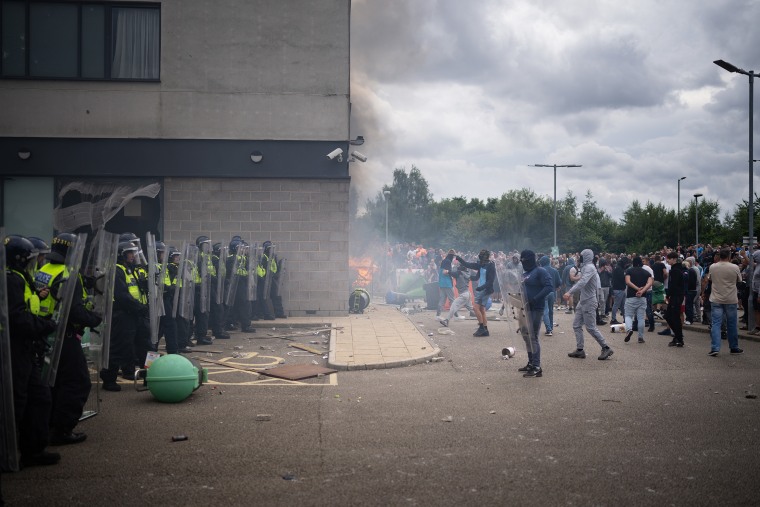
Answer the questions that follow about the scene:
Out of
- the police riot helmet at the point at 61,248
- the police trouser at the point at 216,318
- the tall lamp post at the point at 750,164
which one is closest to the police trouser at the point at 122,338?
the police riot helmet at the point at 61,248

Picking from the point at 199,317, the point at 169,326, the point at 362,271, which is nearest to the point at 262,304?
the point at 199,317

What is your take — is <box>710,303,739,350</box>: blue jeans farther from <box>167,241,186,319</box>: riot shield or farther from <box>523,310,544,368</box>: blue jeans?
<box>167,241,186,319</box>: riot shield

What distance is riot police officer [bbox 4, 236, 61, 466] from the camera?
18.4ft

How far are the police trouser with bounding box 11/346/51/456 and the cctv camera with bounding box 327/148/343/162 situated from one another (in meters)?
13.7

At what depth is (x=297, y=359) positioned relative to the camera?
12.2m

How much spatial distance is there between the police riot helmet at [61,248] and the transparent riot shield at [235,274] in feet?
28.5

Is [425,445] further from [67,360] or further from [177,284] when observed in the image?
[177,284]

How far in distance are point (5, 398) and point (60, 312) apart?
4.00ft

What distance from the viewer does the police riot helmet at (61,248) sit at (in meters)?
6.60

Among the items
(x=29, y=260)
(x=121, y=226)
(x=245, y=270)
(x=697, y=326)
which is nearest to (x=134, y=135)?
(x=121, y=226)

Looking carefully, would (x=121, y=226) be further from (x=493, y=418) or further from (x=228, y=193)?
(x=493, y=418)

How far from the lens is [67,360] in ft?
21.7

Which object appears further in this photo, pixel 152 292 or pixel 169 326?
pixel 169 326

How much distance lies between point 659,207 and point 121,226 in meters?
60.3
